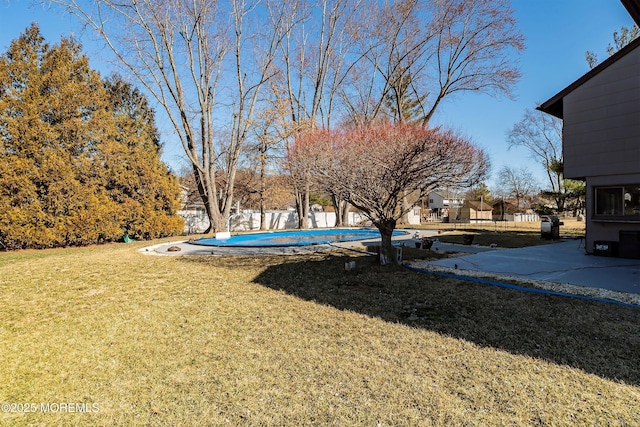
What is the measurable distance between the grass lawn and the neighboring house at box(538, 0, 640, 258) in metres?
5.71

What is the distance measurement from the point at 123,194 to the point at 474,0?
20.1 metres

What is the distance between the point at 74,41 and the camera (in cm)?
1416

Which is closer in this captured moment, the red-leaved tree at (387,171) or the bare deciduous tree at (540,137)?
the red-leaved tree at (387,171)

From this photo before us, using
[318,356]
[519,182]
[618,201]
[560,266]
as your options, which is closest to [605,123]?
[618,201]

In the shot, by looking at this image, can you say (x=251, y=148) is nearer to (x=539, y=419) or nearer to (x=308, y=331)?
(x=308, y=331)

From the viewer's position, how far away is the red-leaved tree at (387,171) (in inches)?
289

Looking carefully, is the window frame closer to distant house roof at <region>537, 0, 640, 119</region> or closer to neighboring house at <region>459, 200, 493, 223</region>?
distant house roof at <region>537, 0, 640, 119</region>

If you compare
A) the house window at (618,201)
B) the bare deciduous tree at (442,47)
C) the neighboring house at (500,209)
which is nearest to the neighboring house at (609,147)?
the house window at (618,201)

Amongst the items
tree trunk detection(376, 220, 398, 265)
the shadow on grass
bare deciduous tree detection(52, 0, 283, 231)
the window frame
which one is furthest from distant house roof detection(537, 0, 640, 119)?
bare deciduous tree detection(52, 0, 283, 231)

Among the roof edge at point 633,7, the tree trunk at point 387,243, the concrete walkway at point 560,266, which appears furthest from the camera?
the tree trunk at point 387,243

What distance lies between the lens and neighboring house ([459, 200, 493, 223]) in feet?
127

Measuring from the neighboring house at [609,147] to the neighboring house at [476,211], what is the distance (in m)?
30.4

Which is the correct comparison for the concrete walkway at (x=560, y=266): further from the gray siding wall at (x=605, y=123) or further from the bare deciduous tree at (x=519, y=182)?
the bare deciduous tree at (x=519, y=182)

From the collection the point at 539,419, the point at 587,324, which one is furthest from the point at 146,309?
the point at 587,324
